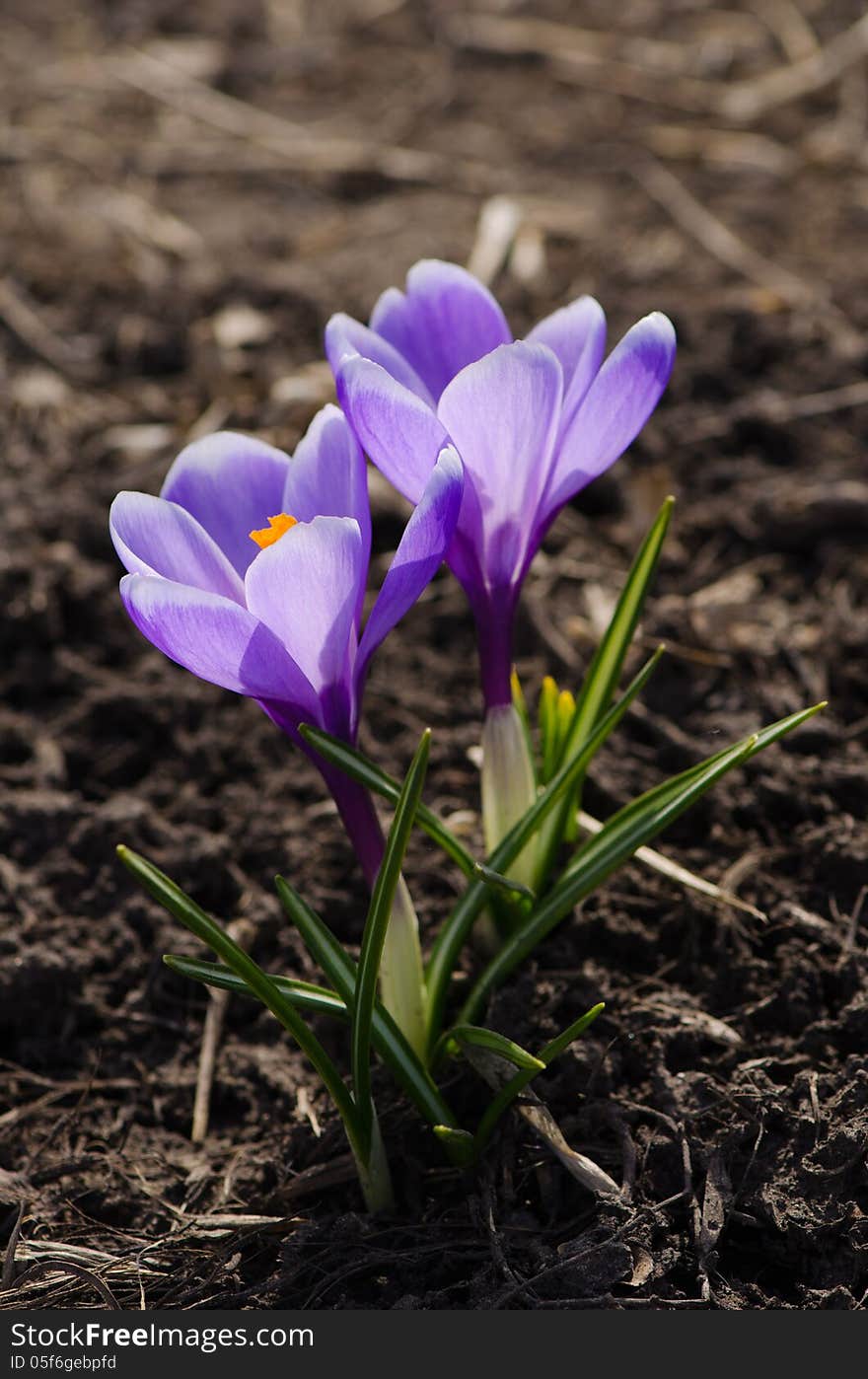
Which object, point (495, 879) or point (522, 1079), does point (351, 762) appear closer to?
point (495, 879)

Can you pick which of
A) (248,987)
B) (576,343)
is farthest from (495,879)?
(576,343)

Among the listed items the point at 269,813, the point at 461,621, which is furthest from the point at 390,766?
the point at 461,621

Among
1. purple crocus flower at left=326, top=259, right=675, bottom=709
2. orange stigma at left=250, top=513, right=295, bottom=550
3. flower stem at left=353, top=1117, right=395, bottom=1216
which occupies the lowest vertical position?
flower stem at left=353, top=1117, right=395, bottom=1216

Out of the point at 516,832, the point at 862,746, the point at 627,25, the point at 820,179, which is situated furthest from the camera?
the point at 627,25

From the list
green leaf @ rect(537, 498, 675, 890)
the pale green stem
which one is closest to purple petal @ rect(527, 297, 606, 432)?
green leaf @ rect(537, 498, 675, 890)

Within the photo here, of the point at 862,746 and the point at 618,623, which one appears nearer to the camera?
the point at 618,623

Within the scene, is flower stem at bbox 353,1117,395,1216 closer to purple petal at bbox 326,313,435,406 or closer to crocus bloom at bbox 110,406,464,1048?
crocus bloom at bbox 110,406,464,1048

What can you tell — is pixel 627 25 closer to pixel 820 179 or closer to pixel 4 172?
pixel 820 179
